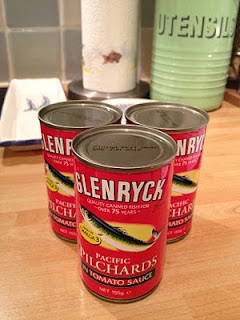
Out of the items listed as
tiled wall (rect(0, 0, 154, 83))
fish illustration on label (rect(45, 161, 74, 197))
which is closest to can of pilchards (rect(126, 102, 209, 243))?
fish illustration on label (rect(45, 161, 74, 197))

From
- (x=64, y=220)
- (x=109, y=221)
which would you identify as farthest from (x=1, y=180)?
(x=109, y=221)

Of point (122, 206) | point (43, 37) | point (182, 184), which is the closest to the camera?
point (122, 206)

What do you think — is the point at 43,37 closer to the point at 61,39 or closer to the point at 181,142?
the point at 61,39

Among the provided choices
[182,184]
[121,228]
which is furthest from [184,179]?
[121,228]

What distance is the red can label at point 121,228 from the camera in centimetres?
29

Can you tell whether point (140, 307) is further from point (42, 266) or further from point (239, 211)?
point (239, 211)

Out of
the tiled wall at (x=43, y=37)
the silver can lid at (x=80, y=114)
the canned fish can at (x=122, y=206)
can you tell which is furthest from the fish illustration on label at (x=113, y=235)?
the tiled wall at (x=43, y=37)

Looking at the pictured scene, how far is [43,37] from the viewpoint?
3.08 ft

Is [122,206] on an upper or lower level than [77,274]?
upper

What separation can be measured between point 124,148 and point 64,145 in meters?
0.07

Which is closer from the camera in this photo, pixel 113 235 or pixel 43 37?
pixel 113 235

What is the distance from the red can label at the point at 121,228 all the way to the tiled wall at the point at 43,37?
0.74m

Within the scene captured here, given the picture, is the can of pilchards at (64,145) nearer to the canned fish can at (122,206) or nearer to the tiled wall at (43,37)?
the canned fish can at (122,206)

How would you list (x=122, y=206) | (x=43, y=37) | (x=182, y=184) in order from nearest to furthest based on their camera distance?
(x=122, y=206) → (x=182, y=184) → (x=43, y=37)
